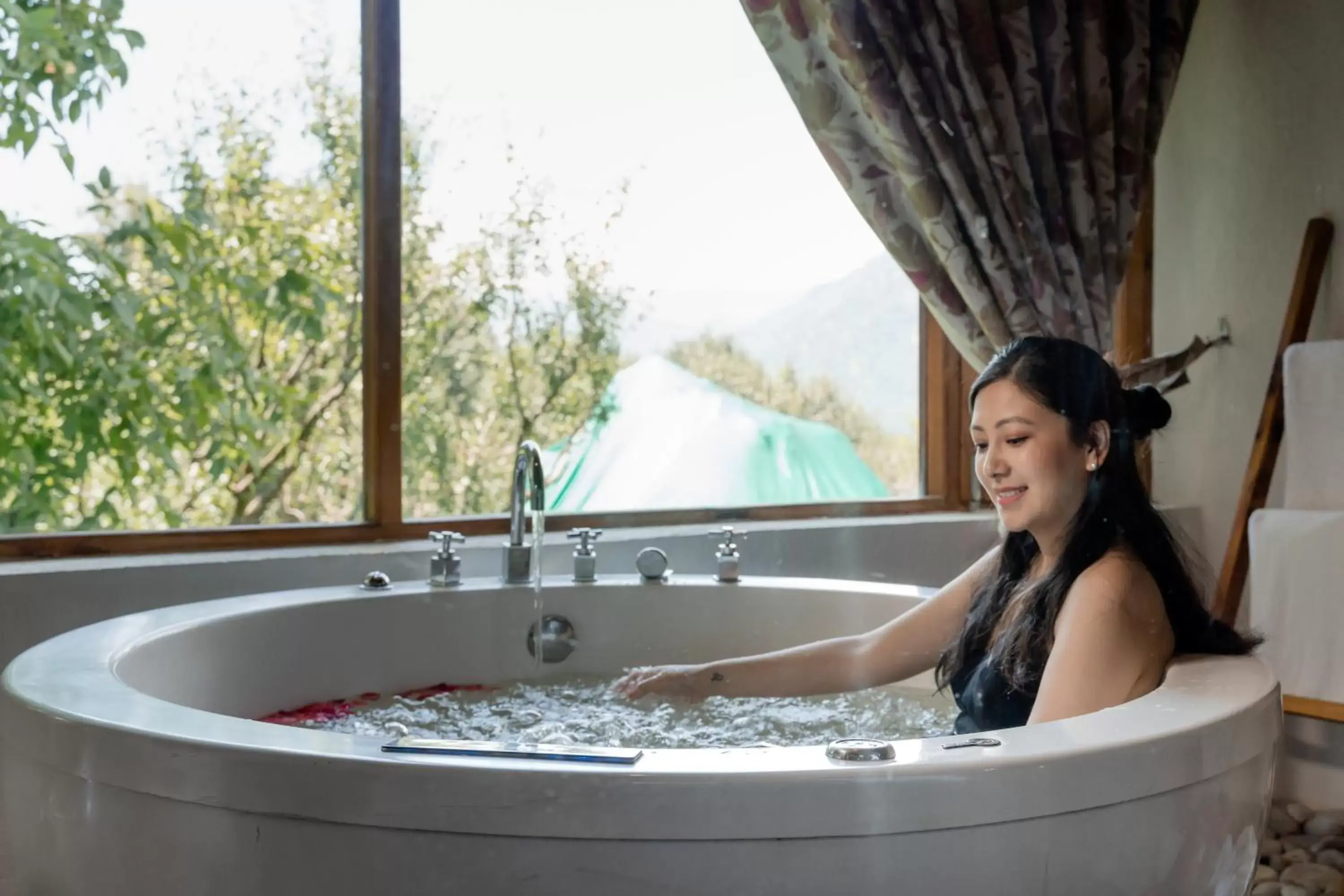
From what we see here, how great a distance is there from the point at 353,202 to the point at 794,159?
90 centimetres

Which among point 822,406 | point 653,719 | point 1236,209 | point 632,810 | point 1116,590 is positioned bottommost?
point 653,719

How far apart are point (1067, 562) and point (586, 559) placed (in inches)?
36.4

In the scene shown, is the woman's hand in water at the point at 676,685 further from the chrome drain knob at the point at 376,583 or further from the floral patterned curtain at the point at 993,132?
the floral patterned curtain at the point at 993,132

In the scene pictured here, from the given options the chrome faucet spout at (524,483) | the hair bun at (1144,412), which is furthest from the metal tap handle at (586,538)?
the hair bun at (1144,412)

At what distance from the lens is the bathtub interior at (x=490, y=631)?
1839 millimetres

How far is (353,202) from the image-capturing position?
238cm

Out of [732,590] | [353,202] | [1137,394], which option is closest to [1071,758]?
[1137,394]

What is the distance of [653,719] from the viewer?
5.72 feet

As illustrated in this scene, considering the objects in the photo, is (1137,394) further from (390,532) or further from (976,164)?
(390,532)

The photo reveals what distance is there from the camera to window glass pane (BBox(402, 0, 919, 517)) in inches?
97.6

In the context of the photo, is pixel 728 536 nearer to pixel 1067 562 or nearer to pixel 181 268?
pixel 1067 562

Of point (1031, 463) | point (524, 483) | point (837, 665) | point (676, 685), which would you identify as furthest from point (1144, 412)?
point (524, 483)

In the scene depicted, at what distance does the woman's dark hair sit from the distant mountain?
1.25 meters

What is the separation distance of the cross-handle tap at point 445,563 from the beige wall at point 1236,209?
140 cm
